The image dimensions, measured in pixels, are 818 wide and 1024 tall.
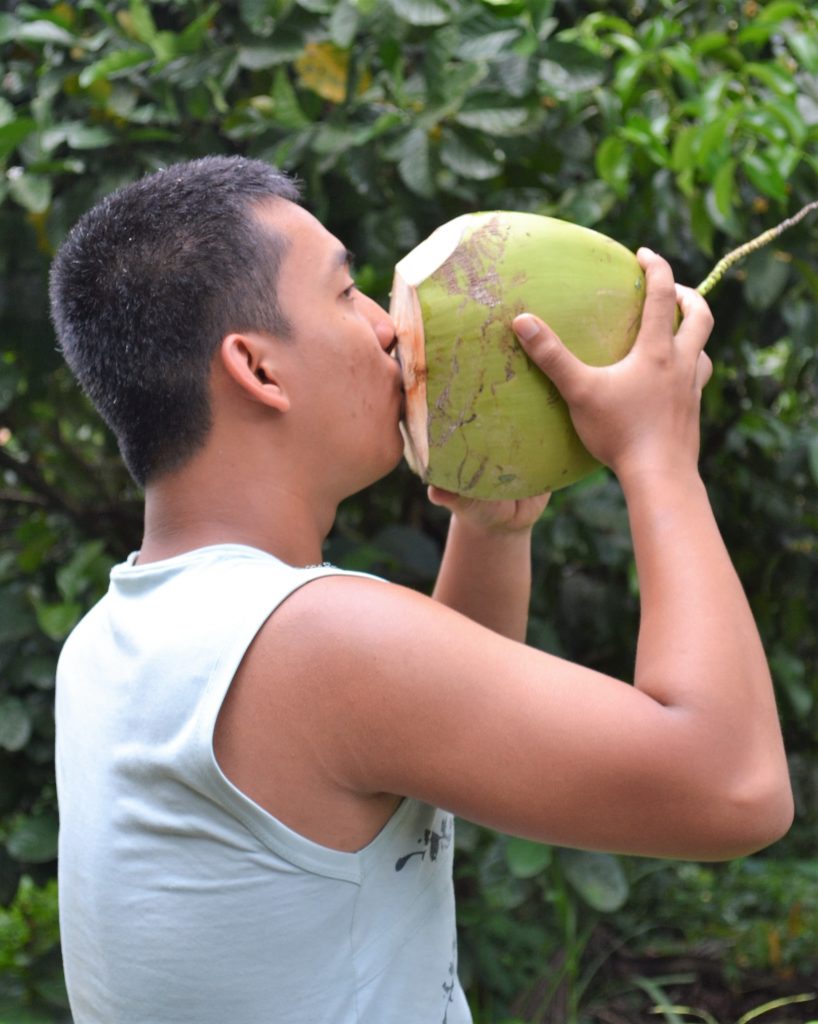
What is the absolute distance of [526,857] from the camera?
1990 mm

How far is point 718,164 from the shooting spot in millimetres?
1882

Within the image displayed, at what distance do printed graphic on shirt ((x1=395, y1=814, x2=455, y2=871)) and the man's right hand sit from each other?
39 centimetres

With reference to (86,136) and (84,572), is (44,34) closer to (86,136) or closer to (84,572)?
(86,136)

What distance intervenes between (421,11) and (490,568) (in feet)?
3.03

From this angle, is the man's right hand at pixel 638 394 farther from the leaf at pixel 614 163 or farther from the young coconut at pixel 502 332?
the leaf at pixel 614 163

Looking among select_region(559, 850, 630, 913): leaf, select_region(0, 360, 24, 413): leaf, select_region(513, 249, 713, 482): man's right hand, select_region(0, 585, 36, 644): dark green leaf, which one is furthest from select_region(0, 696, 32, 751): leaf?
select_region(513, 249, 713, 482): man's right hand

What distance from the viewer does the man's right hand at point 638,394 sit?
113 centimetres

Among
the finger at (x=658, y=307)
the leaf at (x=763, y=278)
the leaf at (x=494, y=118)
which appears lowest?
the leaf at (x=763, y=278)

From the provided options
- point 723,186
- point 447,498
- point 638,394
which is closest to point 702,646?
point 638,394

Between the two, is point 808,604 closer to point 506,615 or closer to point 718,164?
point 718,164

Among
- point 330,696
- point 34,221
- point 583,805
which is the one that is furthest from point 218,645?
point 34,221

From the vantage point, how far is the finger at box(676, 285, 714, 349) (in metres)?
1.21

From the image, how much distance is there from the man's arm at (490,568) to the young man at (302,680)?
274mm

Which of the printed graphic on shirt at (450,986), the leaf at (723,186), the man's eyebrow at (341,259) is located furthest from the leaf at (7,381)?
the printed graphic on shirt at (450,986)
